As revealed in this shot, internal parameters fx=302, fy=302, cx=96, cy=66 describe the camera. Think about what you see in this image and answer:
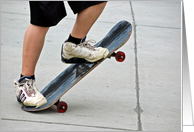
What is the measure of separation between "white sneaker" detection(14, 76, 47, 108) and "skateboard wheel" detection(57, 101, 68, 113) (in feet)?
0.43

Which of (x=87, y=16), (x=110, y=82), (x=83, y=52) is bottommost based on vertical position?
(x=110, y=82)

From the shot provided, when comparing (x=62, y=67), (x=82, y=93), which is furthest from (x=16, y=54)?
(x=82, y=93)

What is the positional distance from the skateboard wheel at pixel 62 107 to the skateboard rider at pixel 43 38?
14 cm

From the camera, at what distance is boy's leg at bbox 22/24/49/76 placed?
2.57m

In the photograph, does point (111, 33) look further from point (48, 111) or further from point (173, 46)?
point (173, 46)

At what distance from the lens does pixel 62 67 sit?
13.2 feet

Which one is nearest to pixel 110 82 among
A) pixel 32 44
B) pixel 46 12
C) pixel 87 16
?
pixel 87 16

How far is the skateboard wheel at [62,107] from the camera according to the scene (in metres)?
2.75

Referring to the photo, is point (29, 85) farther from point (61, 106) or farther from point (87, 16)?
point (87, 16)

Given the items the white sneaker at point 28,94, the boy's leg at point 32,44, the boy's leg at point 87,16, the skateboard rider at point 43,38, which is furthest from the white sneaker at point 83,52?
the white sneaker at point 28,94

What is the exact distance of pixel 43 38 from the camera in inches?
104

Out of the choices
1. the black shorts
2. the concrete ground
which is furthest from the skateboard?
the black shorts

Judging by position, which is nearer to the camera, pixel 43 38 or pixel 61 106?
pixel 43 38

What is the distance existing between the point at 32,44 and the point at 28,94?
467 millimetres
